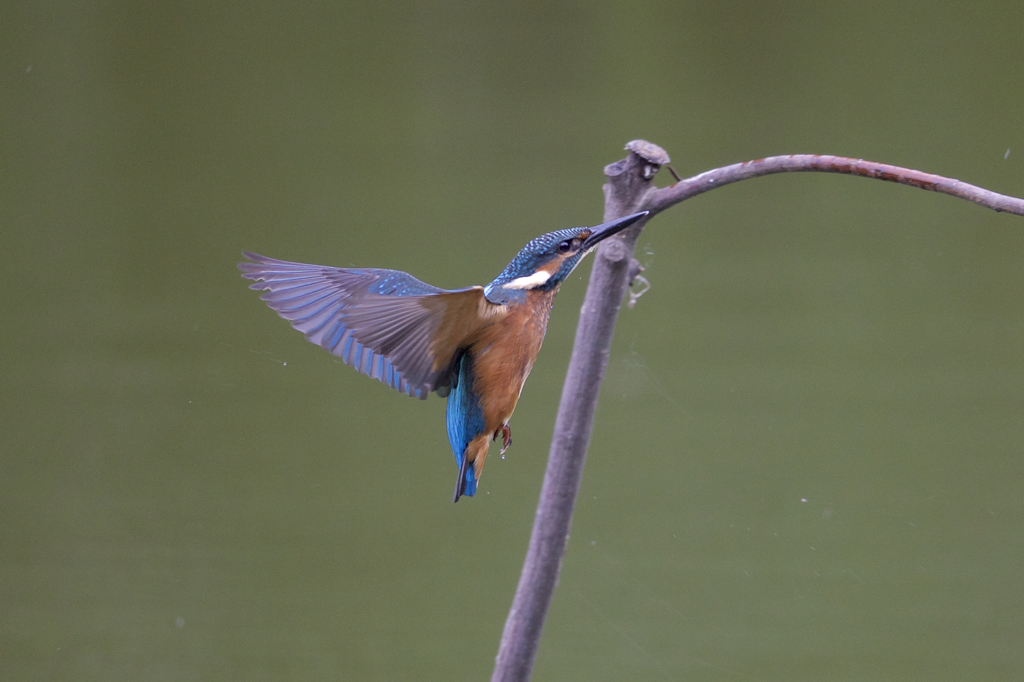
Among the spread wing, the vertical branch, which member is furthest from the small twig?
the spread wing

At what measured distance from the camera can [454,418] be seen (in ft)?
2.14

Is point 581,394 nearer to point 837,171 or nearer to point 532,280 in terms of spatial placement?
point 532,280

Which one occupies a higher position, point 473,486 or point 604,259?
point 604,259

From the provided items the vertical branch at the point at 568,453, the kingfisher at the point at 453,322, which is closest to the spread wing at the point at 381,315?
the kingfisher at the point at 453,322

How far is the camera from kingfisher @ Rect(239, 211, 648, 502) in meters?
0.55

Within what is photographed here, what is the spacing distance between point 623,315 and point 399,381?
2.59ft

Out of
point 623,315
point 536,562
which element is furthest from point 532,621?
point 623,315

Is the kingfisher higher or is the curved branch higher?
the curved branch

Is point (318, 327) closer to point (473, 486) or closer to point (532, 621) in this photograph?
point (473, 486)

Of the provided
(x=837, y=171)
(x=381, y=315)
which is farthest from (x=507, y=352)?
(x=837, y=171)

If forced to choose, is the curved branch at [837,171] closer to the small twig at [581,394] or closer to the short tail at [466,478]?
the small twig at [581,394]

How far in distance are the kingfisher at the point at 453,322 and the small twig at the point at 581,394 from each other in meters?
0.06

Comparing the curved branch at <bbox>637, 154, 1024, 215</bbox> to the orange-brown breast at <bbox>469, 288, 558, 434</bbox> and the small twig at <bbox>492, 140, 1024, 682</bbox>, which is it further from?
the orange-brown breast at <bbox>469, 288, 558, 434</bbox>

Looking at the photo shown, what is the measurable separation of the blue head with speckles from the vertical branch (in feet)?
0.28
